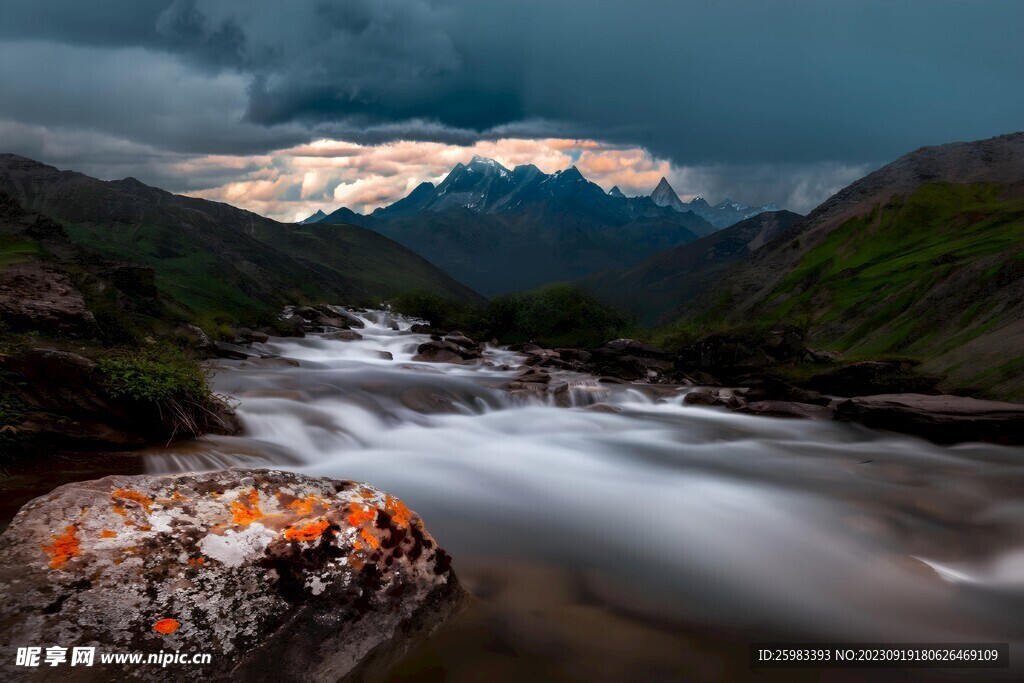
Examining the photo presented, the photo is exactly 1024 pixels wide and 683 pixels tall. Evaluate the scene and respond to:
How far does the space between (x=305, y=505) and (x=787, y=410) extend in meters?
20.7

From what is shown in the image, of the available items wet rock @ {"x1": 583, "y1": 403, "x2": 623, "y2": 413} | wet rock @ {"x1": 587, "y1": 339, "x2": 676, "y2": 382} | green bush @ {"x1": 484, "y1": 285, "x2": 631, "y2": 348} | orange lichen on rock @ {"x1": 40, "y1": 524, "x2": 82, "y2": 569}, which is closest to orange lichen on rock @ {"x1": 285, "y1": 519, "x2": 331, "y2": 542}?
orange lichen on rock @ {"x1": 40, "y1": 524, "x2": 82, "y2": 569}

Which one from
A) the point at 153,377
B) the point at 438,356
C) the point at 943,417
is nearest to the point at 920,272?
the point at 943,417

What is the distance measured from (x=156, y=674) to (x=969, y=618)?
9066mm

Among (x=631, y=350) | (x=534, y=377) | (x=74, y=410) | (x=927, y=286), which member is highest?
(x=927, y=286)

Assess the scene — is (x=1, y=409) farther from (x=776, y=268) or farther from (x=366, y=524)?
(x=776, y=268)

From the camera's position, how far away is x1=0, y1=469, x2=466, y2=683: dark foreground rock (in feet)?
15.1

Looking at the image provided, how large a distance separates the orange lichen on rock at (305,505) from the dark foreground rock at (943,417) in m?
19.8

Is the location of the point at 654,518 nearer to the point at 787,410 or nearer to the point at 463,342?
the point at 787,410

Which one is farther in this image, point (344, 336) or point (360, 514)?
point (344, 336)

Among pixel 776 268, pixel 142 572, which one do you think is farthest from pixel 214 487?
pixel 776 268

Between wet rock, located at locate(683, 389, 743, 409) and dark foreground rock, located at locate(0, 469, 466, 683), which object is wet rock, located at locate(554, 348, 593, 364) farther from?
dark foreground rock, located at locate(0, 469, 466, 683)

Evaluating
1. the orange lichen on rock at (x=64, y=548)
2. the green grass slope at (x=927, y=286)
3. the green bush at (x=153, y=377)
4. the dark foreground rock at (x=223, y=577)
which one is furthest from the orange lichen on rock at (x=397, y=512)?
the green grass slope at (x=927, y=286)

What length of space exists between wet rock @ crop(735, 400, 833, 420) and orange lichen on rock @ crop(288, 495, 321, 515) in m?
20.1

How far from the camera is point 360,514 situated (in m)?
6.03
